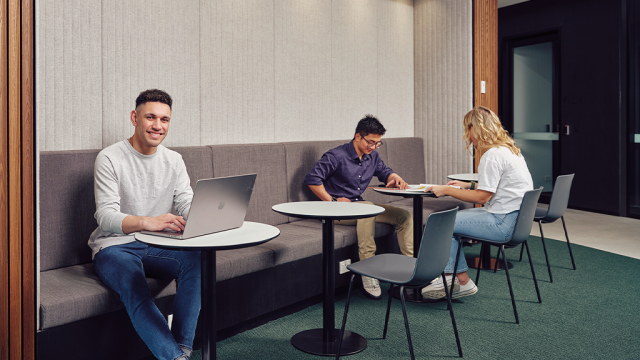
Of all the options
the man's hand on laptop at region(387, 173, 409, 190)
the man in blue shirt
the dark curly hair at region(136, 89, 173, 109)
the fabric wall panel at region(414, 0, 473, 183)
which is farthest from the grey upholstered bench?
the fabric wall panel at region(414, 0, 473, 183)

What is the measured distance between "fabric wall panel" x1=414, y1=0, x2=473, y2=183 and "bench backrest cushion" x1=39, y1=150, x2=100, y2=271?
3.66 meters

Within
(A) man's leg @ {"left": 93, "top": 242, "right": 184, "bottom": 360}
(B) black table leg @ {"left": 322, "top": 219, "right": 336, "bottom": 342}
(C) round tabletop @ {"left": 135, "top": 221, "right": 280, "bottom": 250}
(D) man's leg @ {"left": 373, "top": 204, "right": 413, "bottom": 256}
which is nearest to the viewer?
(C) round tabletop @ {"left": 135, "top": 221, "right": 280, "bottom": 250}

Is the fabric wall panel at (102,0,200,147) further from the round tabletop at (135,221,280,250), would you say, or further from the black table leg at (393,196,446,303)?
the black table leg at (393,196,446,303)

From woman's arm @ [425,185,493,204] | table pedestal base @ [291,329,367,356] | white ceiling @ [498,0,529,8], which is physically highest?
white ceiling @ [498,0,529,8]

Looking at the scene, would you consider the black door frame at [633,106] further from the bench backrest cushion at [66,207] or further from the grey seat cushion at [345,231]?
the bench backrest cushion at [66,207]

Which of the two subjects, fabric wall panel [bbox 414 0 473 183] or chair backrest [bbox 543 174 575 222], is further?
fabric wall panel [bbox 414 0 473 183]

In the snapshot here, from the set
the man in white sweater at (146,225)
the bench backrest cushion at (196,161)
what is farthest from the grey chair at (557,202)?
the man in white sweater at (146,225)

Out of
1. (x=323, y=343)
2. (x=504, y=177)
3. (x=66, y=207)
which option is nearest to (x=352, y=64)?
(x=504, y=177)

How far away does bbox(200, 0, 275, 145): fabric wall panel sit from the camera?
12.1 feet

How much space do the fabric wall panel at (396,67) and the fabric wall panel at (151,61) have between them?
7.24 feet

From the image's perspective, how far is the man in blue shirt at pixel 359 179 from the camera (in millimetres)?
3609

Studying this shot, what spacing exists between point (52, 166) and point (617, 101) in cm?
647

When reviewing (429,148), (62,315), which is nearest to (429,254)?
(62,315)

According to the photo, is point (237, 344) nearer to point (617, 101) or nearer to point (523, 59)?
point (617, 101)
